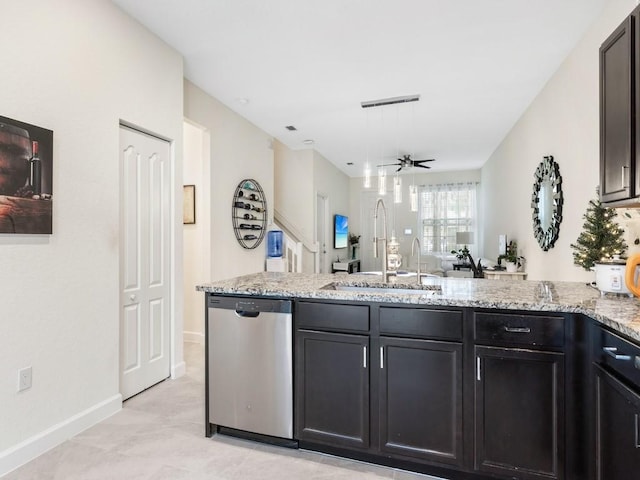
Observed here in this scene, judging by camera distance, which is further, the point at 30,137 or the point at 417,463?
the point at 30,137

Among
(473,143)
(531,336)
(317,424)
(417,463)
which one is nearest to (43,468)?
(317,424)

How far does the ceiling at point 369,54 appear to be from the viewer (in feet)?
8.80

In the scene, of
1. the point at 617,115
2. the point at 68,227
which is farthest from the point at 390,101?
the point at 68,227

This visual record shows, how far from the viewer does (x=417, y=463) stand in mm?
1878

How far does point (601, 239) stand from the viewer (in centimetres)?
225

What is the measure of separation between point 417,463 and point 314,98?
12.7 feet

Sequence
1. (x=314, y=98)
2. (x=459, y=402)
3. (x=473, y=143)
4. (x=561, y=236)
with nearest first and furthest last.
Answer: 1. (x=459, y=402)
2. (x=561, y=236)
3. (x=314, y=98)
4. (x=473, y=143)

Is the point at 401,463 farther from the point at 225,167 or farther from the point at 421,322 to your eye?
the point at 225,167

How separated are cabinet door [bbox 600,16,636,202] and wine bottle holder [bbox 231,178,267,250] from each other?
3.79 metres

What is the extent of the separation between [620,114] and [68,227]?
10.6 ft

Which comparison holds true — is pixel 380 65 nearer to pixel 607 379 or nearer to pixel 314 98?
pixel 314 98

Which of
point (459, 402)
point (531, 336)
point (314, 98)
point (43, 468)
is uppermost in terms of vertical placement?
point (314, 98)

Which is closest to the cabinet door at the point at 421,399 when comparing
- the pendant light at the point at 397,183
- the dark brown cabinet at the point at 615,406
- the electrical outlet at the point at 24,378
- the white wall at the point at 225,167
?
the dark brown cabinet at the point at 615,406

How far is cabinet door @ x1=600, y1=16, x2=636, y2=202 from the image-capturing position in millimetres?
1682
